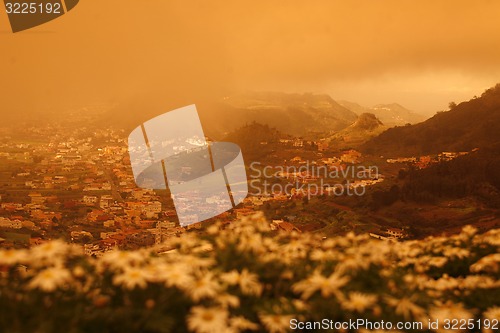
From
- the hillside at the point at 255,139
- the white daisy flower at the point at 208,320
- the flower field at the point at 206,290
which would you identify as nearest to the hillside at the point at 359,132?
the hillside at the point at 255,139

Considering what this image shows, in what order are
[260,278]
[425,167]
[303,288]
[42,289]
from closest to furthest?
[42,289] < [303,288] < [260,278] < [425,167]

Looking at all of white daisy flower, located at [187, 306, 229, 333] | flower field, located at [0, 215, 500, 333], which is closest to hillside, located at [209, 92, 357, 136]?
flower field, located at [0, 215, 500, 333]

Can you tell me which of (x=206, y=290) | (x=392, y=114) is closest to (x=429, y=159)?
(x=392, y=114)

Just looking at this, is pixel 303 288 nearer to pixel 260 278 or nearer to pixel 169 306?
pixel 260 278

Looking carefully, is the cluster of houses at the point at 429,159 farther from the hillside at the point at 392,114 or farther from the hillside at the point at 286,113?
the hillside at the point at 286,113

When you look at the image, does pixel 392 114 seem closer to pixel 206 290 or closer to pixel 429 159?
pixel 429 159

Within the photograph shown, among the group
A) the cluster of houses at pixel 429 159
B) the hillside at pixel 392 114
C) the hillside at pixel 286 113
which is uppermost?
the hillside at pixel 286 113

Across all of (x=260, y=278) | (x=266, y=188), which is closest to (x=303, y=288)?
(x=260, y=278)
